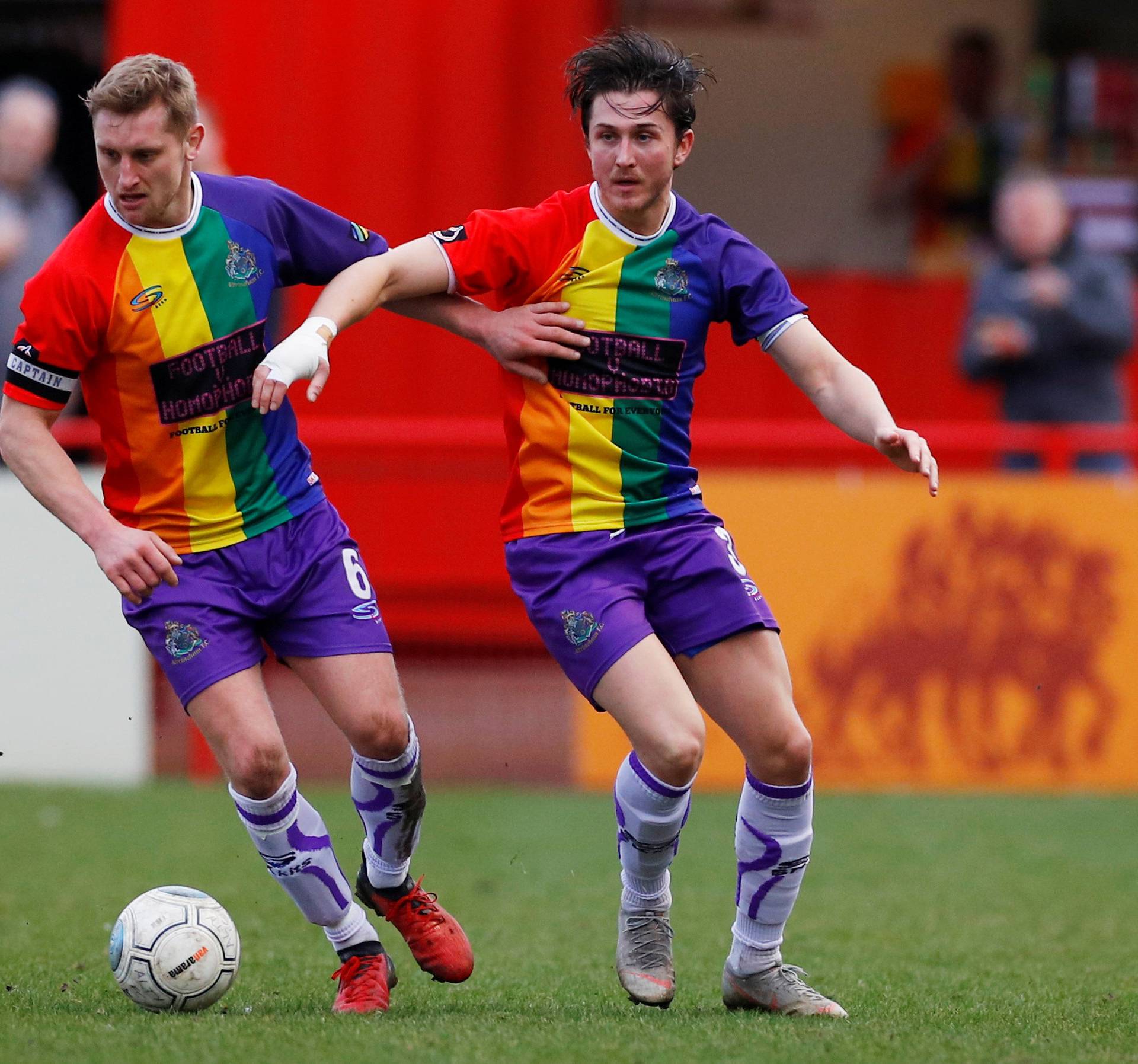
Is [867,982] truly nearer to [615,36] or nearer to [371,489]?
[615,36]

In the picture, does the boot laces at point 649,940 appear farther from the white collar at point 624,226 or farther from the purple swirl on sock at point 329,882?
the white collar at point 624,226

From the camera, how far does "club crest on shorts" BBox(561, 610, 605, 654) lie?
4.67m

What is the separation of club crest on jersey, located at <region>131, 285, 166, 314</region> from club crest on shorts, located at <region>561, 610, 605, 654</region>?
126cm

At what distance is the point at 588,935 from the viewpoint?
6.11 m

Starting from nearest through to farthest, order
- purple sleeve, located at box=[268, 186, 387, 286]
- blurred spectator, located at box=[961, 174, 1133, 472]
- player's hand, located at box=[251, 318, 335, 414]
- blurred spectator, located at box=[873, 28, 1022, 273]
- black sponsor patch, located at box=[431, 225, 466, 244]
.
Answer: player's hand, located at box=[251, 318, 335, 414] → black sponsor patch, located at box=[431, 225, 466, 244] → purple sleeve, located at box=[268, 186, 387, 286] → blurred spectator, located at box=[961, 174, 1133, 472] → blurred spectator, located at box=[873, 28, 1022, 273]

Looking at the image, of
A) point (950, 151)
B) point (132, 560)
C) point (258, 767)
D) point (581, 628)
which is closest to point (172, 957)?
point (258, 767)

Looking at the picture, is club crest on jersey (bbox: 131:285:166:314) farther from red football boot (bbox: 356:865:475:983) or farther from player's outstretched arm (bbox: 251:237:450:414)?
red football boot (bbox: 356:865:475:983)

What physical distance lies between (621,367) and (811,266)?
25.7 ft

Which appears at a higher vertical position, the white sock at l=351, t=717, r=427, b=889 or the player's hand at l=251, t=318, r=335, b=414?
the player's hand at l=251, t=318, r=335, b=414

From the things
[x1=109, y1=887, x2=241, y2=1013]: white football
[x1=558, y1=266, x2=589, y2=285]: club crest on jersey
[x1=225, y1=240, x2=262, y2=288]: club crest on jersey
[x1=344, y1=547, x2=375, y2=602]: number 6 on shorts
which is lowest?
[x1=109, y1=887, x2=241, y2=1013]: white football

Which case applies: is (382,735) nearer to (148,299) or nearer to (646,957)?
(646,957)

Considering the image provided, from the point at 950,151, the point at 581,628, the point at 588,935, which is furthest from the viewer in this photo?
the point at 950,151

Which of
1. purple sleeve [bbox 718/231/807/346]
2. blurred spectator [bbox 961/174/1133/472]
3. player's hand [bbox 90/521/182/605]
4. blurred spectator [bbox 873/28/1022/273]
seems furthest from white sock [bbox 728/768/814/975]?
blurred spectator [bbox 873/28/1022/273]

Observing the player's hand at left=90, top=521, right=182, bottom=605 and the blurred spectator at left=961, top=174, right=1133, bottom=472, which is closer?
the player's hand at left=90, top=521, right=182, bottom=605
